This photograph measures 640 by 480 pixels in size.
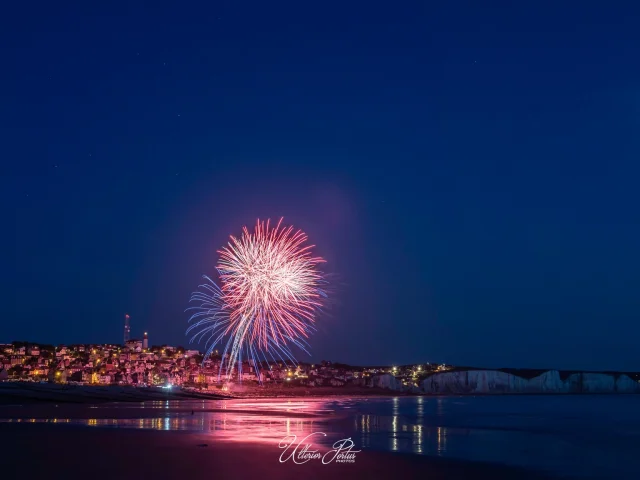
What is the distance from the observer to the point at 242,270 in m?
47.4

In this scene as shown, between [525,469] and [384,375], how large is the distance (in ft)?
581

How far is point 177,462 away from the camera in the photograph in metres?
19.9

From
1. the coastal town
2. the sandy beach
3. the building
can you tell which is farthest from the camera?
the building

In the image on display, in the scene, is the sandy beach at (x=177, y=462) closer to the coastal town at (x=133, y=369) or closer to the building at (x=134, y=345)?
the coastal town at (x=133, y=369)

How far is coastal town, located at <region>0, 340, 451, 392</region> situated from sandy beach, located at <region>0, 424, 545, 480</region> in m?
90.0

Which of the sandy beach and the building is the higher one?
the building

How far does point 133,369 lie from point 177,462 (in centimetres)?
13740

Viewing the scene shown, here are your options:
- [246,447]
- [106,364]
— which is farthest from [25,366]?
[246,447]

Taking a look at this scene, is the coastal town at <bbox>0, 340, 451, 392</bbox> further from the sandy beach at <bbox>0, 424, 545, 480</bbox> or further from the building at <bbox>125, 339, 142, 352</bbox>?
the sandy beach at <bbox>0, 424, 545, 480</bbox>

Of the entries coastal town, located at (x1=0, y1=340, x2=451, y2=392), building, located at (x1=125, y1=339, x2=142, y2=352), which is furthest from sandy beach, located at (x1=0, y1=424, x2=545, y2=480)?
building, located at (x1=125, y1=339, x2=142, y2=352)

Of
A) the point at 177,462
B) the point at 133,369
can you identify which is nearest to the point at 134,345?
the point at 133,369

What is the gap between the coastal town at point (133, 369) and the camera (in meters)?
130

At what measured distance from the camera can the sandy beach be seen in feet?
59.0

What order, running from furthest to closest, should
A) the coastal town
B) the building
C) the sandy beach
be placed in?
the building
the coastal town
the sandy beach
